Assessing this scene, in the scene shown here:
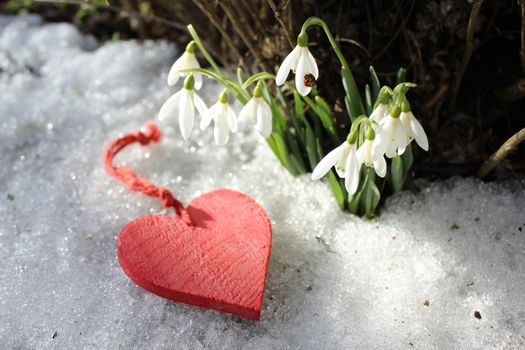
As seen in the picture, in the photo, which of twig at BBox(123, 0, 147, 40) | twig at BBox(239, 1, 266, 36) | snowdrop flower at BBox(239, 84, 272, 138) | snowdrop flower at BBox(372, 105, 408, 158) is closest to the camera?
snowdrop flower at BBox(372, 105, 408, 158)

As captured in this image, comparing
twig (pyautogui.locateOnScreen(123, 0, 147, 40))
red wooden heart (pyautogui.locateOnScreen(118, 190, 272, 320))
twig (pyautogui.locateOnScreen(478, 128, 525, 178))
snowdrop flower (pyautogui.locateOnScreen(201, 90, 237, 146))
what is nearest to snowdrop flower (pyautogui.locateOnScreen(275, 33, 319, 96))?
snowdrop flower (pyautogui.locateOnScreen(201, 90, 237, 146))

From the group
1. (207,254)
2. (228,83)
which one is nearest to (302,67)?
(228,83)

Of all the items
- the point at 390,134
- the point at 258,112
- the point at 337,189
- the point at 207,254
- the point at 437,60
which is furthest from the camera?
the point at 437,60

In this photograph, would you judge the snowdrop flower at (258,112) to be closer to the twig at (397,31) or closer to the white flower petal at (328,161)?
the white flower petal at (328,161)

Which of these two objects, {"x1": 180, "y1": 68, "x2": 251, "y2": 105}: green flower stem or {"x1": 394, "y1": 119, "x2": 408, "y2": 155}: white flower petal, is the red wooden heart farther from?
{"x1": 394, "y1": 119, "x2": 408, "y2": 155}: white flower petal

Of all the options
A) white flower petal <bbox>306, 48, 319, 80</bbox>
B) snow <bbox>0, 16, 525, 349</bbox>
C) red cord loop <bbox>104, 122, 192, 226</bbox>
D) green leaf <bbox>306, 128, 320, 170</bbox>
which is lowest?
snow <bbox>0, 16, 525, 349</bbox>

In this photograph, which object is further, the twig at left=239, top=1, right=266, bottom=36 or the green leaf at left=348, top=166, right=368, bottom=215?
the twig at left=239, top=1, right=266, bottom=36

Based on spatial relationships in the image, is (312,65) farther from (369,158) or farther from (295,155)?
(295,155)
